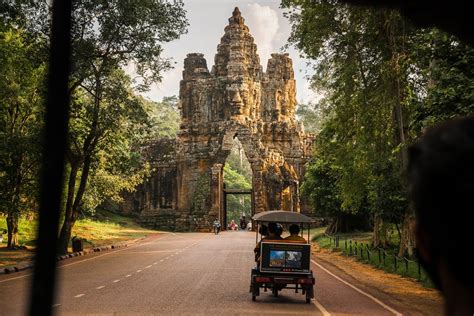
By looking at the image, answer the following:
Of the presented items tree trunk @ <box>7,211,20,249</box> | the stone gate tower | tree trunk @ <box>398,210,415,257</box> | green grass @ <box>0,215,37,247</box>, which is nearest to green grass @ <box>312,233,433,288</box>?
tree trunk @ <box>398,210,415,257</box>

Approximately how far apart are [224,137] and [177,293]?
44320 mm

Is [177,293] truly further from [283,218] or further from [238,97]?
[238,97]

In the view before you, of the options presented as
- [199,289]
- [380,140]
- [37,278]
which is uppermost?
[380,140]

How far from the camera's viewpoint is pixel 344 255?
2953 cm

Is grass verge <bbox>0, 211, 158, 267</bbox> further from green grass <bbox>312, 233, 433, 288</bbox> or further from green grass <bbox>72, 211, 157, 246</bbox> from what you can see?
green grass <bbox>312, 233, 433, 288</bbox>

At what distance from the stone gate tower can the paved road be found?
33.8 meters

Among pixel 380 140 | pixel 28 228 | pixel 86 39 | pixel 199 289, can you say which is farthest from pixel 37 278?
pixel 28 228

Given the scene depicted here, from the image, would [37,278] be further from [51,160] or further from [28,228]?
[28,228]

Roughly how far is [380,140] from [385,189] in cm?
321

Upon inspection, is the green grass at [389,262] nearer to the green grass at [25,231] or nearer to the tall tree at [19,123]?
the tall tree at [19,123]

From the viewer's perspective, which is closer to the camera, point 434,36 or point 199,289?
point 434,36

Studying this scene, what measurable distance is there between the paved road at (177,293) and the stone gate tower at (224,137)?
111 ft

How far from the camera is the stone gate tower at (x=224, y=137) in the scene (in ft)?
187

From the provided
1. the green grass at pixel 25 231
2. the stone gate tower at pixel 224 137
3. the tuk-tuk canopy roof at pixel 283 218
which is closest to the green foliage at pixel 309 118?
the stone gate tower at pixel 224 137
